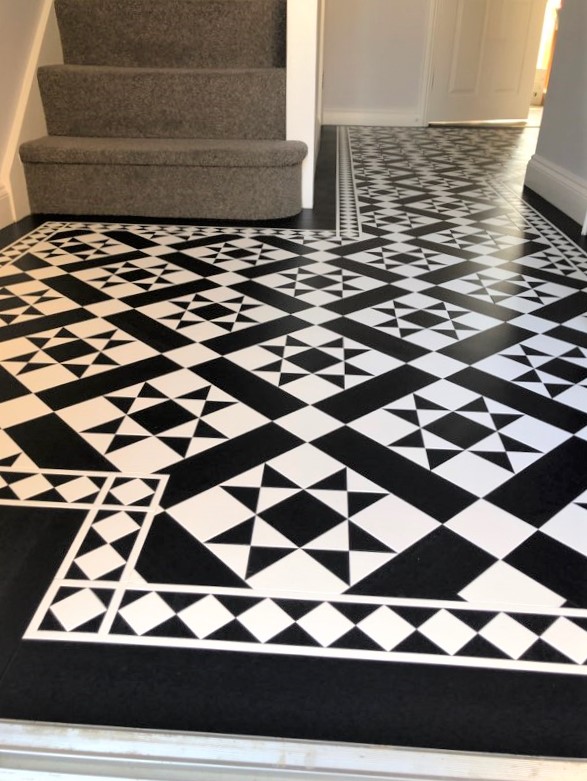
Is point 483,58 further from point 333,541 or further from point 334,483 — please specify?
point 333,541

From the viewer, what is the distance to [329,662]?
1.11 meters

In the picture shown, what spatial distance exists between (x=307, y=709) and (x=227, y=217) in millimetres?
2743

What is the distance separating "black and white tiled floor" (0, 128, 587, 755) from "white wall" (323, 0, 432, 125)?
4.28m

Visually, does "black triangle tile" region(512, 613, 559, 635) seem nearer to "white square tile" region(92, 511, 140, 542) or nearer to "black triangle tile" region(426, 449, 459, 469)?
"black triangle tile" region(426, 449, 459, 469)

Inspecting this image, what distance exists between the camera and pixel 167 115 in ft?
11.6

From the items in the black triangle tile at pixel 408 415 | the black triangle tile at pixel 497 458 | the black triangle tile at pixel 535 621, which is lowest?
the black triangle tile at pixel 497 458

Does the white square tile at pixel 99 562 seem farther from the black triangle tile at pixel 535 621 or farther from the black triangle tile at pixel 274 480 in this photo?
the black triangle tile at pixel 535 621

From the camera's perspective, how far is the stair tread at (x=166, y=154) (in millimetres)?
3225

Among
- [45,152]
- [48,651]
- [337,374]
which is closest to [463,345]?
[337,374]

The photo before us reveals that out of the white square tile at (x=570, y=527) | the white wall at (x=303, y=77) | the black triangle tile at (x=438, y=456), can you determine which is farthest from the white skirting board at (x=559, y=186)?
the white square tile at (x=570, y=527)

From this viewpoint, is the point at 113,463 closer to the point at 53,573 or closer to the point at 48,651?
the point at 53,573

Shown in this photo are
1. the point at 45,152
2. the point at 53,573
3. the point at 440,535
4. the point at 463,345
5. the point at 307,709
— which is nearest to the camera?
the point at 307,709

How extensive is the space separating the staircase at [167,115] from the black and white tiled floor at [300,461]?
0.48 meters

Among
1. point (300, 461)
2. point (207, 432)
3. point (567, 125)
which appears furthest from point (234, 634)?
point (567, 125)
